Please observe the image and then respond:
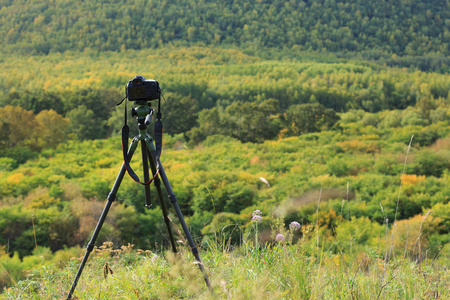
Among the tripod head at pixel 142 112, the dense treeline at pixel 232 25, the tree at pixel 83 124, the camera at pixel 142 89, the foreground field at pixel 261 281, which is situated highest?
the dense treeline at pixel 232 25

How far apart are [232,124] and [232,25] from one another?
69.6 meters

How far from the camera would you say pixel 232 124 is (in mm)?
30547

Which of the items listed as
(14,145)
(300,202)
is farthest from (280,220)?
(14,145)

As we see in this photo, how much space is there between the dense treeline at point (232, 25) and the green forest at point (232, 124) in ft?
1.30

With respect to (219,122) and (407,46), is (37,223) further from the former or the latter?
(407,46)

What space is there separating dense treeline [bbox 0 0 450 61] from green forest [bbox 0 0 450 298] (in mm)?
397

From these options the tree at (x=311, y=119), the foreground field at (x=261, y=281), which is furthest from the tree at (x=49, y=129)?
the foreground field at (x=261, y=281)

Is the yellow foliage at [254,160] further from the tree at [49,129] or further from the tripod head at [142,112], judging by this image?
the tripod head at [142,112]

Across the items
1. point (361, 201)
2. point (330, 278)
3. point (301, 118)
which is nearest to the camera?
point (330, 278)

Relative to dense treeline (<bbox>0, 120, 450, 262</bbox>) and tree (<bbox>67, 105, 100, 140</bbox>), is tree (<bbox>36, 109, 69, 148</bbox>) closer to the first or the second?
tree (<bbox>67, 105, 100, 140</bbox>)

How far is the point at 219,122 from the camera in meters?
30.7

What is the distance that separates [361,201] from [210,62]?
196 feet

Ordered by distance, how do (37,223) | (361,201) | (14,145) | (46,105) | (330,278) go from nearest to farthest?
(330,278), (37,223), (361,201), (14,145), (46,105)

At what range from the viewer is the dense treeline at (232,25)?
258 feet
